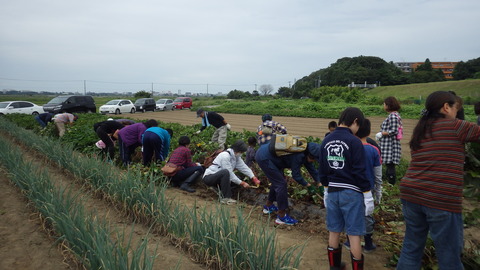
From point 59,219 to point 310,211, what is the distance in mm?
3053

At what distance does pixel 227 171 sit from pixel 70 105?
2015cm

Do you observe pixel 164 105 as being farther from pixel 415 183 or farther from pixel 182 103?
pixel 415 183

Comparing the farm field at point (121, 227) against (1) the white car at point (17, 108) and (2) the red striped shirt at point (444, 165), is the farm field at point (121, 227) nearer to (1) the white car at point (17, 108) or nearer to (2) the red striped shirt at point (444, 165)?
(2) the red striped shirt at point (444, 165)

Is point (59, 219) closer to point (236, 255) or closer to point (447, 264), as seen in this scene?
point (236, 255)

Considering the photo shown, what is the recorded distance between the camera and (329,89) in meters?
33.2

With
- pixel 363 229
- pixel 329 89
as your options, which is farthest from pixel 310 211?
pixel 329 89

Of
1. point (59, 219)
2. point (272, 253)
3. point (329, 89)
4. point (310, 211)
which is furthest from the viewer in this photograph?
point (329, 89)

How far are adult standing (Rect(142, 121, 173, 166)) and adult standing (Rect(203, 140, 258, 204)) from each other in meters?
1.57

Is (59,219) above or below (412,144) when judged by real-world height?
below

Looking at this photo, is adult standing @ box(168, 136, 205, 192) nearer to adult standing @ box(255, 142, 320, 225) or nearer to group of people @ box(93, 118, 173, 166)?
group of people @ box(93, 118, 173, 166)

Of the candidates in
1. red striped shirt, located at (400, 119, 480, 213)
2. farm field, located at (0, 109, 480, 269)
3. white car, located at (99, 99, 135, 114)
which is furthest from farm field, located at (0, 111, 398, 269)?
white car, located at (99, 99, 135, 114)

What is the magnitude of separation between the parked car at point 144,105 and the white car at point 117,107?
0.93 m

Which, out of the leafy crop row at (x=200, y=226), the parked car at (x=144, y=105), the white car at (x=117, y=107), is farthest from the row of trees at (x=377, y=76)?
the leafy crop row at (x=200, y=226)

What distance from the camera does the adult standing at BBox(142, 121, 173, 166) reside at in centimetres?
607
